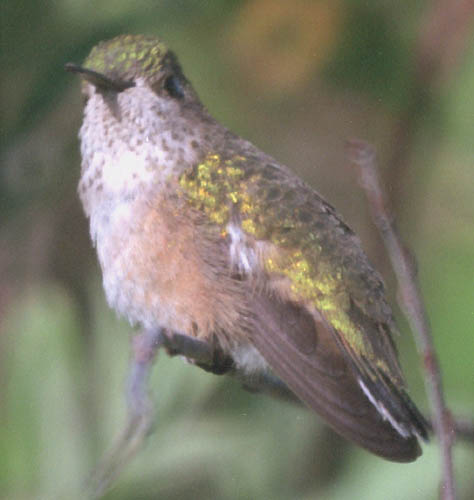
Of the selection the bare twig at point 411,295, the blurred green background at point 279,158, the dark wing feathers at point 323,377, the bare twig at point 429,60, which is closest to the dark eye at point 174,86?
the blurred green background at point 279,158

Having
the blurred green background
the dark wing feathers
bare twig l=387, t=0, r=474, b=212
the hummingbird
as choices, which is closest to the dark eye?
the hummingbird

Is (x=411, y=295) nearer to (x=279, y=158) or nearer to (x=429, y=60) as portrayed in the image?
(x=429, y=60)

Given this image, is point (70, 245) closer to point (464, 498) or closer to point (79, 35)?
point (79, 35)

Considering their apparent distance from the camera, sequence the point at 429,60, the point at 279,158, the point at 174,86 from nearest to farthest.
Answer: the point at 174,86 < the point at 429,60 < the point at 279,158

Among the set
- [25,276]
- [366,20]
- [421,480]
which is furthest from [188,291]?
[366,20]

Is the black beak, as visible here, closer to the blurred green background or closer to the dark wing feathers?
the blurred green background

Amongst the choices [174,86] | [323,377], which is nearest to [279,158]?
[174,86]
